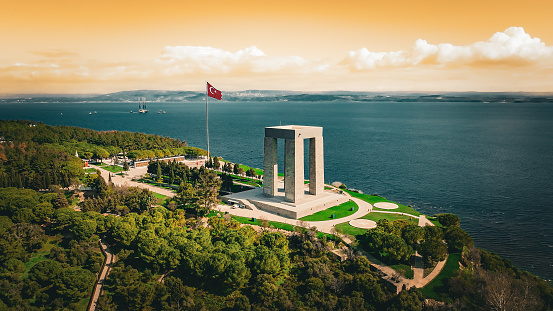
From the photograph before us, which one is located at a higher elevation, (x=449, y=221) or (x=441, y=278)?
(x=449, y=221)

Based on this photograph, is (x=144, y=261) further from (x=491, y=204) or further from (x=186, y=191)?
(x=491, y=204)

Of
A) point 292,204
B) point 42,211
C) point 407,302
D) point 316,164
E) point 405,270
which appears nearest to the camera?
point 407,302

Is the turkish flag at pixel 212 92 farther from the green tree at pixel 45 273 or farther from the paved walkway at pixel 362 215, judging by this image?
the green tree at pixel 45 273

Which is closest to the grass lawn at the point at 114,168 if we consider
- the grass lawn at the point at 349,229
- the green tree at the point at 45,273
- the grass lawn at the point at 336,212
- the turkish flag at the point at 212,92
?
the turkish flag at the point at 212,92

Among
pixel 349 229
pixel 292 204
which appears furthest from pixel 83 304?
pixel 349 229

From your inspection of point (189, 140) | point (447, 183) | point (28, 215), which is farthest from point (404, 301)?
point (189, 140)

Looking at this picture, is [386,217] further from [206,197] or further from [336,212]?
[206,197]
